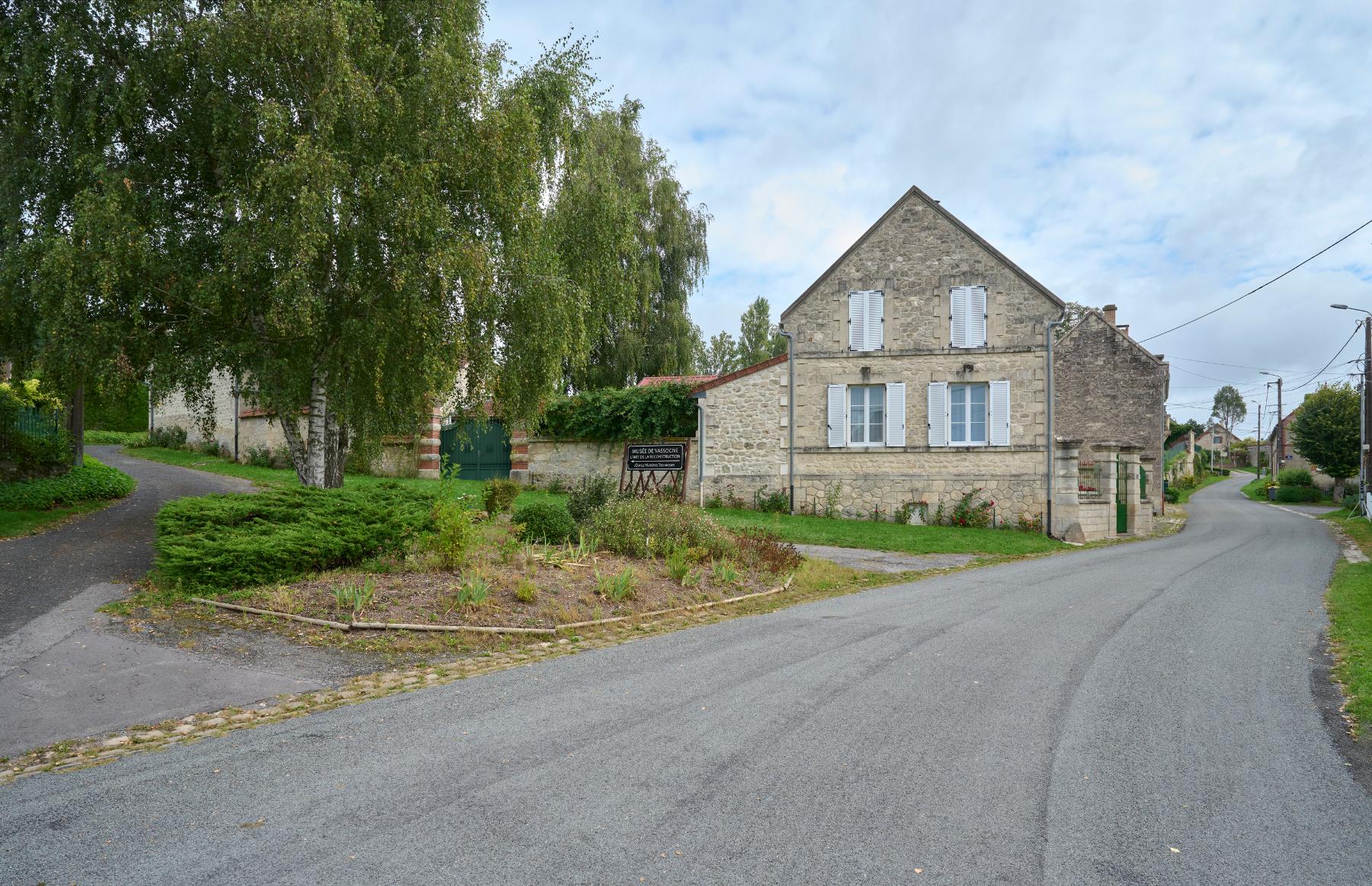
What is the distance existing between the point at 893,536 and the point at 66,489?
53.9ft

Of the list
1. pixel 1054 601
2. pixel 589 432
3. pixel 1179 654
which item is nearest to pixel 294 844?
pixel 1179 654

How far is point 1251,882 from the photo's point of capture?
10.6ft

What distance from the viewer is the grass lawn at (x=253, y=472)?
20.7m

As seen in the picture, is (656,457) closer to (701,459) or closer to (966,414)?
(701,459)

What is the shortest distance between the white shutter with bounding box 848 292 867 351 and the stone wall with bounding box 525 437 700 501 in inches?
207

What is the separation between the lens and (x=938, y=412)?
21.8 metres

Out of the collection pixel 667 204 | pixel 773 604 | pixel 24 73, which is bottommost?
pixel 773 604

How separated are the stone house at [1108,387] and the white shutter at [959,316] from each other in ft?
Result: 43.5

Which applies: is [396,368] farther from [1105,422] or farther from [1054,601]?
[1105,422]

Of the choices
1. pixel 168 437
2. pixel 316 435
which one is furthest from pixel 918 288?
pixel 168 437

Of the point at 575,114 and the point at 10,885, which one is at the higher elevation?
the point at 575,114

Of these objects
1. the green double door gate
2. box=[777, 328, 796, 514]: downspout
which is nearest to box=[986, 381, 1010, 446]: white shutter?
the green double door gate

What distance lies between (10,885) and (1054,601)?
1046 centimetres

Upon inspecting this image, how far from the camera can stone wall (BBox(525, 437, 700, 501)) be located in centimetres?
2331
